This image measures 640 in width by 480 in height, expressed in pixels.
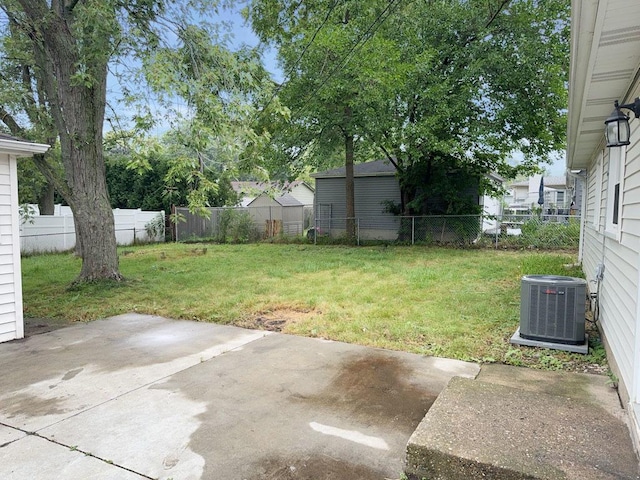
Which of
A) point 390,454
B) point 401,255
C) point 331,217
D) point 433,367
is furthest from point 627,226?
point 331,217

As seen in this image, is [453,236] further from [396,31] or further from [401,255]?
[396,31]

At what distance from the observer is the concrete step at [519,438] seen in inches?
78.6

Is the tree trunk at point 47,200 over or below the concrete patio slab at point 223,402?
over

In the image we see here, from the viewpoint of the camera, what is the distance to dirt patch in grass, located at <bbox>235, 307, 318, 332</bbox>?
5.45m

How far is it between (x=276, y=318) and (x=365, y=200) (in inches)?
487

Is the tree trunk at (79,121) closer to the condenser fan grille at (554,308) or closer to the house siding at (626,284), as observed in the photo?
the condenser fan grille at (554,308)

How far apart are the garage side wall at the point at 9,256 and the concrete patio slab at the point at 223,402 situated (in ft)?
1.09

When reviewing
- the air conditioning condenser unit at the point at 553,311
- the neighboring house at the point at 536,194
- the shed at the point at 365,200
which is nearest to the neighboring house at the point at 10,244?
the air conditioning condenser unit at the point at 553,311

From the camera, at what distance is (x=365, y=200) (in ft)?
57.8

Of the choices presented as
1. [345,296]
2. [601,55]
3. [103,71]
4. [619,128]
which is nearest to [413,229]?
[345,296]

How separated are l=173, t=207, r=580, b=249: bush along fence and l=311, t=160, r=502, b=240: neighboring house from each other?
0.04m

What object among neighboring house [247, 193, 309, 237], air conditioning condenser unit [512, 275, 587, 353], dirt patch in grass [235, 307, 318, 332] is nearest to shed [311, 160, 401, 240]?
neighboring house [247, 193, 309, 237]

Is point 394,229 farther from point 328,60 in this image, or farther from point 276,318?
point 276,318

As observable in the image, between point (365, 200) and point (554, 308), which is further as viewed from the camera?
point (365, 200)
